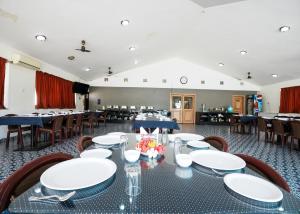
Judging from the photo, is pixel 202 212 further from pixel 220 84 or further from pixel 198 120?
pixel 220 84

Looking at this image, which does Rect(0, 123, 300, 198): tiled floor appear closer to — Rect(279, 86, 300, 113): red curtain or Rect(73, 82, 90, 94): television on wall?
Rect(279, 86, 300, 113): red curtain

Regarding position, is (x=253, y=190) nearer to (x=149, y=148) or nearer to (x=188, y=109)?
(x=149, y=148)

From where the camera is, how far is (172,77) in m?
11.9

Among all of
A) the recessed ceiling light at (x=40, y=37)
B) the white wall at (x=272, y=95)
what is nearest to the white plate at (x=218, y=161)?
the recessed ceiling light at (x=40, y=37)

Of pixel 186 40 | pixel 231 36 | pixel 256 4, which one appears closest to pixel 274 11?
pixel 256 4

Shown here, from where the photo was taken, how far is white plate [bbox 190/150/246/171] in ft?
3.49

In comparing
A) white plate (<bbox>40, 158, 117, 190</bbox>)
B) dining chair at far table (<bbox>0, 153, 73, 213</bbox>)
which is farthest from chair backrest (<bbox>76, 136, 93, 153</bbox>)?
white plate (<bbox>40, 158, 117, 190</bbox>)

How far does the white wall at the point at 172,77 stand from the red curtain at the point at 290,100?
8.74ft

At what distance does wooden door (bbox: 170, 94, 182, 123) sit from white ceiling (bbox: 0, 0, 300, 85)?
166 inches

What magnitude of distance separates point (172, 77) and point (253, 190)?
11391 mm

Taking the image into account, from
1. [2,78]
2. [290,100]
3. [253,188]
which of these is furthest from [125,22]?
[290,100]

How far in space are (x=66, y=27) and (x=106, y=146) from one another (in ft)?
14.6

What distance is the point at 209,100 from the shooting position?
12.1 metres

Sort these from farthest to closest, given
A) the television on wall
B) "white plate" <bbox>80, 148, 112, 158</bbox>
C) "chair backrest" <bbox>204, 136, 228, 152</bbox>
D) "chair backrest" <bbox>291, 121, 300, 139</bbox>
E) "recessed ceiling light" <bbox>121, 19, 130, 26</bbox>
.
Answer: the television on wall → "recessed ceiling light" <bbox>121, 19, 130, 26</bbox> → "chair backrest" <bbox>291, 121, 300, 139</bbox> → "chair backrest" <bbox>204, 136, 228, 152</bbox> → "white plate" <bbox>80, 148, 112, 158</bbox>
